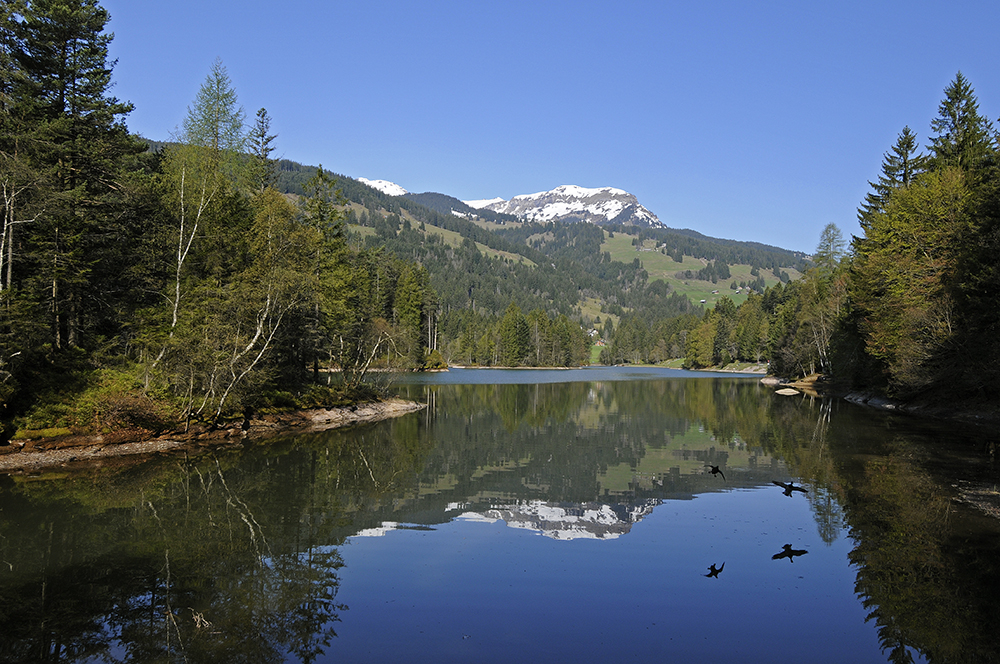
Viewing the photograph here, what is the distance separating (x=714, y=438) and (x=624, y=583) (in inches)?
1019

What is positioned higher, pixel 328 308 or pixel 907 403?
pixel 328 308

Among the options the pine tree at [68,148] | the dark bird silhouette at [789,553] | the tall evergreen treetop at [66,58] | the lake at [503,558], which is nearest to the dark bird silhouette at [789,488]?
the lake at [503,558]

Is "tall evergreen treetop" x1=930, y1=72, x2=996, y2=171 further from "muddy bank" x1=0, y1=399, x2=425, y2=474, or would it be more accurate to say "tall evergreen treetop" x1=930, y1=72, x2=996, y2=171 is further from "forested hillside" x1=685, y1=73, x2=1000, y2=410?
"muddy bank" x1=0, y1=399, x2=425, y2=474

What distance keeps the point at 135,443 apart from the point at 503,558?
21388 mm

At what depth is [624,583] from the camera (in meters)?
13.5

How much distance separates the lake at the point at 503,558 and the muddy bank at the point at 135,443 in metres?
1.73

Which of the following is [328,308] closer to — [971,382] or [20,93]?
[20,93]

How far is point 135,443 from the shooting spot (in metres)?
28.4

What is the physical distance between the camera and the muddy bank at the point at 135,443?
966 inches

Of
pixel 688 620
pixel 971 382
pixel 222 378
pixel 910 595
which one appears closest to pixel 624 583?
pixel 688 620

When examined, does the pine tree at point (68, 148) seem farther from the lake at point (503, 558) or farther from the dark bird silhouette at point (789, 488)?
the dark bird silhouette at point (789, 488)

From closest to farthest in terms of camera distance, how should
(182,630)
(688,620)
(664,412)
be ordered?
1. (182,630)
2. (688,620)
3. (664,412)

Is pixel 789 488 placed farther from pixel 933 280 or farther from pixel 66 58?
pixel 66 58

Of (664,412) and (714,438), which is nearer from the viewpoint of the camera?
(714,438)
